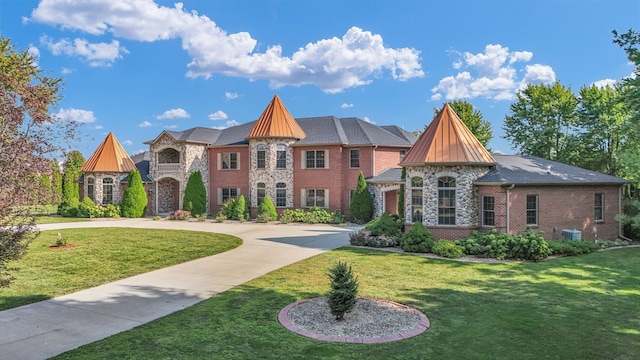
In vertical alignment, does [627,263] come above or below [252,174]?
below

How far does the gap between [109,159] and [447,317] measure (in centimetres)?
3475

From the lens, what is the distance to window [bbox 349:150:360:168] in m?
29.3

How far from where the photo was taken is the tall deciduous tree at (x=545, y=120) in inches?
1281

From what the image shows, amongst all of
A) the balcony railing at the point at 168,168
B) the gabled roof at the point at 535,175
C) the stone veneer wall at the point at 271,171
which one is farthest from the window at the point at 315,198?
the gabled roof at the point at 535,175

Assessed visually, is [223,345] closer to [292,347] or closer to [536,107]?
[292,347]

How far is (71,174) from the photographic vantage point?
35.7 meters

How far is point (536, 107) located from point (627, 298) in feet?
92.8

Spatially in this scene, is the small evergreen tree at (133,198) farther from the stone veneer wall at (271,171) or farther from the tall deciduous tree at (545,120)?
the tall deciduous tree at (545,120)

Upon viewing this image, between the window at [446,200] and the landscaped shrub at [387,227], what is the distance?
6.63 feet

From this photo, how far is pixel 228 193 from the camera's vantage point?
107 feet

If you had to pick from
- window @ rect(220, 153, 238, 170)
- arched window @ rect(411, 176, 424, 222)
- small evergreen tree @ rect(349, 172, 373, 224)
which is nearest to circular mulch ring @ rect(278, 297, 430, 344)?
arched window @ rect(411, 176, 424, 222)

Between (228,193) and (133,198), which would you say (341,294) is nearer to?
(228,193)

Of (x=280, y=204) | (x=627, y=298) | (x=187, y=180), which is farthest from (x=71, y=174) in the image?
(x=627, y=298)

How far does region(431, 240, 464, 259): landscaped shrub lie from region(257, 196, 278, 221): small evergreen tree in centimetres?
1567
